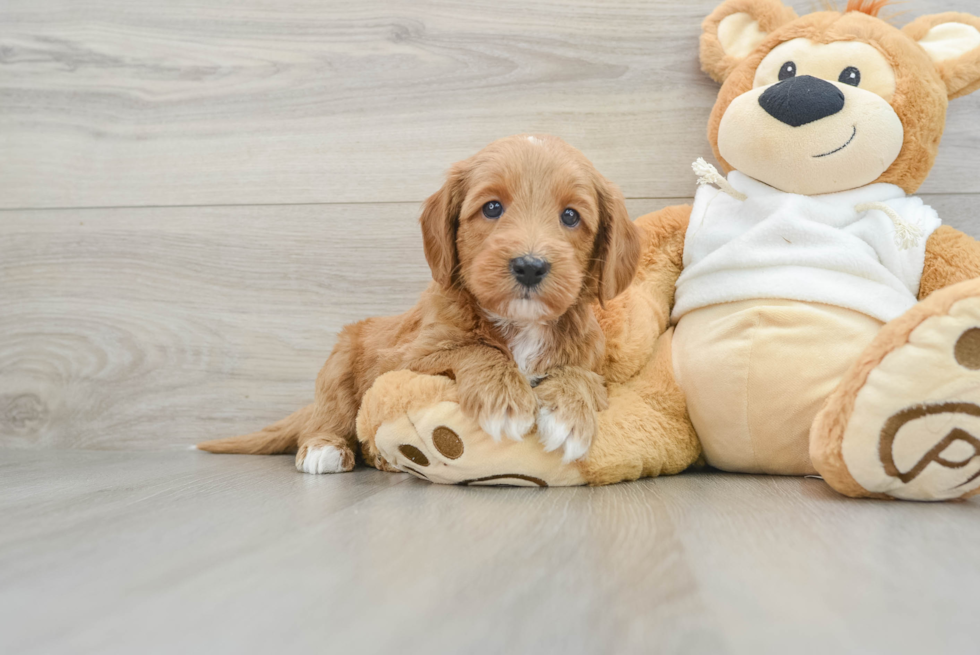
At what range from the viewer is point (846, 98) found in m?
1.28

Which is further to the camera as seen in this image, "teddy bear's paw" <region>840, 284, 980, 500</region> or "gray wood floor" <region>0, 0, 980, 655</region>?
"gray wood floor" <region>0, 0, 980, 655</region>

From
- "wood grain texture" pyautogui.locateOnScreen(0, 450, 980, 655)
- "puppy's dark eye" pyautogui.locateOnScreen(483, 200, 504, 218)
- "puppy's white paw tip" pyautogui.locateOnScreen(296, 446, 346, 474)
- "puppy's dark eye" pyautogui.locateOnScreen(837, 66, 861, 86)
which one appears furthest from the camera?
"puppy's white paw tip" pyautogui.locateOnScreen(296, 446, 346, 474)

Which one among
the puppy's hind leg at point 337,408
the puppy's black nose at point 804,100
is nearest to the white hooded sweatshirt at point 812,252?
the puppy's black nose at point 804,100

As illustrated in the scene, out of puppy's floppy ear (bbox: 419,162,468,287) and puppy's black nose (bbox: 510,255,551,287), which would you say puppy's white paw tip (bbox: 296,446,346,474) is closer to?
puppy's floppy ear (bbox: 419,162,468,287)

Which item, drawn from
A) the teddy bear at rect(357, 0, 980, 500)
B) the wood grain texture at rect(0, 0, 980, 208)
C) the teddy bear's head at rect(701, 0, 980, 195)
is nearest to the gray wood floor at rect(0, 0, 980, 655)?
the wood grain texture at rect(0, 0, 980, 208)

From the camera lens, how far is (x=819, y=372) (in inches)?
46.4

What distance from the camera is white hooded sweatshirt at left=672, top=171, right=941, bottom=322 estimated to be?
1236 millimetres

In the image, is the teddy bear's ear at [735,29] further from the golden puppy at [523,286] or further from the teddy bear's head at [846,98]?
the golden puppy at [523,286]

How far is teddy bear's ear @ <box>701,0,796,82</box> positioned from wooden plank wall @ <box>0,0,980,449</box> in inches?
6.2

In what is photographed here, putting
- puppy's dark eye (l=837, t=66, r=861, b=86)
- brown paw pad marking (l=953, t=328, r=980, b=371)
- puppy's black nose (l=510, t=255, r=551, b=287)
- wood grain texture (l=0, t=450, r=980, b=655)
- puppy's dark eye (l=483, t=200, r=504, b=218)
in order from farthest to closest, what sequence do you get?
puppy's dark eye (l=837, t=66, r=861, b=86) → puppy's dark eye (l=483, t=200, r=504, b=218) → puppy's black nose (l=510, t=255, r=551, b=287) → brown paw pad marking (l=953, t=328, r=980, b=371) → wood grain texture (l=0, t=450, r=980, b=655)

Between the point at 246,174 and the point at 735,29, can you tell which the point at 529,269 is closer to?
the point at 735,29

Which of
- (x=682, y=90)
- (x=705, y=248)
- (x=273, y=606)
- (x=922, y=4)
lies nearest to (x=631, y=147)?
(x=682, y=90)

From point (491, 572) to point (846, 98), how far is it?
112 centimetres

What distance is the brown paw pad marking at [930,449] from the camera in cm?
93
